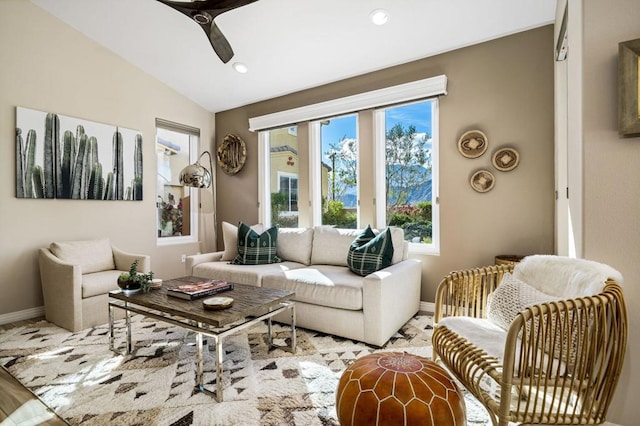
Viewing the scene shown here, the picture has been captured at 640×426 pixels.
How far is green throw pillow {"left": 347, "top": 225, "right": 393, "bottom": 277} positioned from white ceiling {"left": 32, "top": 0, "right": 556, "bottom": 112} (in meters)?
1.88

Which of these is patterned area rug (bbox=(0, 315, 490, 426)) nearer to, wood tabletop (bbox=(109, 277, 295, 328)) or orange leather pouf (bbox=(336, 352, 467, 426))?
wood tabletop (bbox=(109, 277, 295, 328))

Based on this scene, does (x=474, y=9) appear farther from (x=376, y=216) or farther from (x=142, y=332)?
(x=142, y=332)

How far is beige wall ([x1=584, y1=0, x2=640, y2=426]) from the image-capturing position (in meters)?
1.48

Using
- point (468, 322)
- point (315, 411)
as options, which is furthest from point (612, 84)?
point (315, 411)

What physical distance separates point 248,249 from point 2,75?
2892 millimetres

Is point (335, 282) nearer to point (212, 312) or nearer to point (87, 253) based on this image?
point (212, 312)

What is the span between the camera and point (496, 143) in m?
3.02

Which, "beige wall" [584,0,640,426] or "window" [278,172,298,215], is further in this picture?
"window" [278,172,298,215]

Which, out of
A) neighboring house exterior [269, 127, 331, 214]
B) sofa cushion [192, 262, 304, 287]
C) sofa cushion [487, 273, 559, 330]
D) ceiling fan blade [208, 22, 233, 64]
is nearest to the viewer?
sofa cushion [487, 273, 559, 330]

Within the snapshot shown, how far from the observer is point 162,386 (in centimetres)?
199

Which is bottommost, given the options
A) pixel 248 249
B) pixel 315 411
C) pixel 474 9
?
pixel 315 411

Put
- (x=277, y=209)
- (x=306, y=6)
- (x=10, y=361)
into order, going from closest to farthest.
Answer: (x=10, y=361) → (x=306, y=6) → (x=277, y=209)

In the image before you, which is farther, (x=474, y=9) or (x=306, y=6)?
(x=306, y=6)

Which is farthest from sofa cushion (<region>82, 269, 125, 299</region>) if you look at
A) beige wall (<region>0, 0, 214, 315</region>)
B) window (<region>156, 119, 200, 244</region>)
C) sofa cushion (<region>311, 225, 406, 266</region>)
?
sofa cushion (<region>311, 225, 406, 266</region>)
